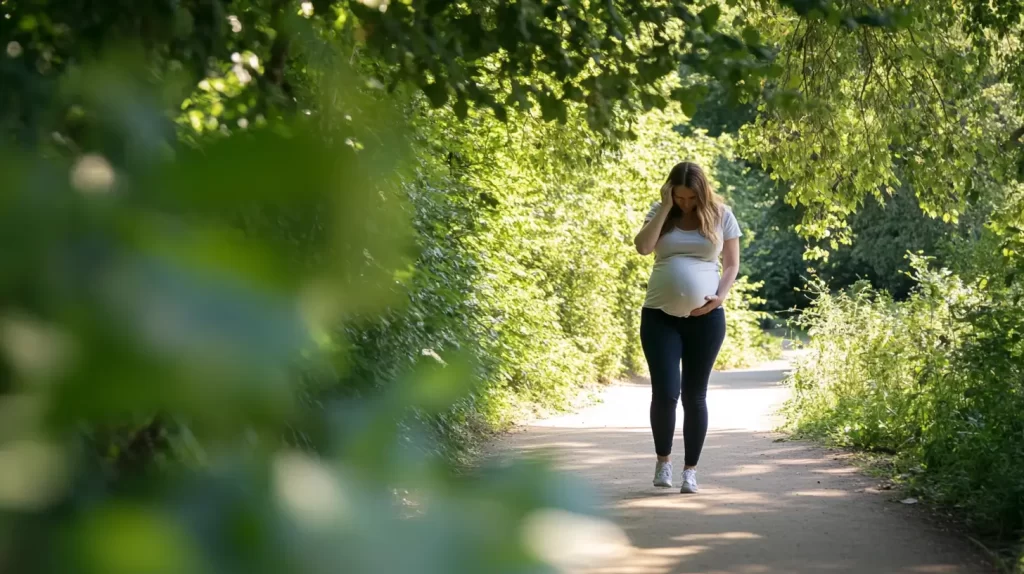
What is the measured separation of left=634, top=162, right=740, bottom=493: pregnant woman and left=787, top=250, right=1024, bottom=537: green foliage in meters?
1.41

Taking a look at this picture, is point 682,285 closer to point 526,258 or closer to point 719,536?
point 719,536

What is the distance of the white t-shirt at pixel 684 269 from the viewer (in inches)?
295

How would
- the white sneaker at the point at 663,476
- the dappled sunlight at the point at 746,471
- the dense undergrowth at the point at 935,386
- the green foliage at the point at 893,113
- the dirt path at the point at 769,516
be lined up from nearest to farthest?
the dirt path at the point at 769,516 → the dense undergrowth at the point at 935,386 → the white sneaker at the point at 663,476 → the dappled sunlight at the point at 746,471 → the green foliage at the point at 893,113

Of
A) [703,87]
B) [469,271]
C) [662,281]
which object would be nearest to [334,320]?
[703,87]

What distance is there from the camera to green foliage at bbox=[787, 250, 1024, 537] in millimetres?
6430

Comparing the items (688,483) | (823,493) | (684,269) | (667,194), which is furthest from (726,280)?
(823,493)

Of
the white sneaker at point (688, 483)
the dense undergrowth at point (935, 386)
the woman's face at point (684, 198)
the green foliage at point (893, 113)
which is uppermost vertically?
the green foliage at point (893, 113)

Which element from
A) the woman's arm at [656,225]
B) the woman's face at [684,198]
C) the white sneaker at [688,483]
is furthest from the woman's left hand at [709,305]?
the white sneaker at [688,483]

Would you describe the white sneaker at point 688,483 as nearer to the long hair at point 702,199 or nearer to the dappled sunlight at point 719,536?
the dappled sunlight at point 719,536

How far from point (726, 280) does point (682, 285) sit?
1.08 feet

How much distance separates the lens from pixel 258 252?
0.38 meters

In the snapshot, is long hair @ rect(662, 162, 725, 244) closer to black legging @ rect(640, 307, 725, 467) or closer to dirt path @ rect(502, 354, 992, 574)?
black legging @ rect(640, 307, 725, 467)

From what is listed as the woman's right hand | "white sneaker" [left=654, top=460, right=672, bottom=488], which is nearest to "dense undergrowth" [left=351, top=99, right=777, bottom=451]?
the woman's right hand

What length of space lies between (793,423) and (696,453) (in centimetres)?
470
